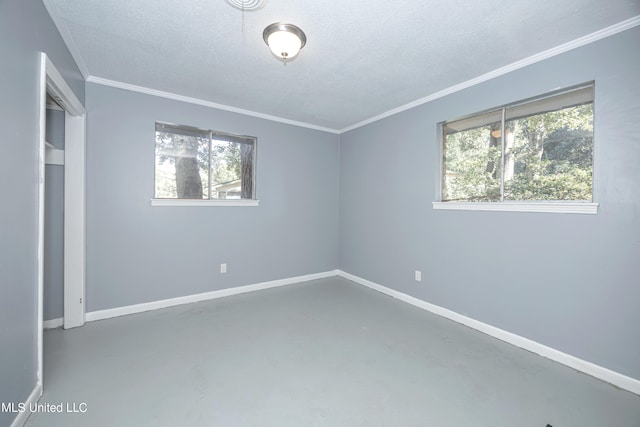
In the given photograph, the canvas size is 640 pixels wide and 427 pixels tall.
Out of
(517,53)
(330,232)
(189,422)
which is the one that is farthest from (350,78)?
(189,422)

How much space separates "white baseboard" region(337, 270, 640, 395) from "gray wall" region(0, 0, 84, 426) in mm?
3398

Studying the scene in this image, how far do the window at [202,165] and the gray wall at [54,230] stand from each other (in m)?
0.82

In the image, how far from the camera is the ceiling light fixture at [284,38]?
1.93 meters

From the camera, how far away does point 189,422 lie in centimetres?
154

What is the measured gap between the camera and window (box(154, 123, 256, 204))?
3225 millimetres

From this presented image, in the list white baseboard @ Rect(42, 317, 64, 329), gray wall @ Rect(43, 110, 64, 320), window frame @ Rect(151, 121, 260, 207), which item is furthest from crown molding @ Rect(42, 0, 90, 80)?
white baseboard @ Rect(42, 317, 64, 329)

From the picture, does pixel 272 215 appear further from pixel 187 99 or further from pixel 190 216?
pixel 187 99

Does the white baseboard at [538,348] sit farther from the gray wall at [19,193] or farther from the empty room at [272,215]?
the gray wall at [19,193]

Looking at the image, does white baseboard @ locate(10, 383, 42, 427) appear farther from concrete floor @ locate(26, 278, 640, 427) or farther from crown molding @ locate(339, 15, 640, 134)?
crown molding @ locate(339, 15, 640, 134)

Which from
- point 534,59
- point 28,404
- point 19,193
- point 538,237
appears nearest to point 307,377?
point 28,404

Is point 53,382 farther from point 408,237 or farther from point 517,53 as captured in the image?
point 517,53

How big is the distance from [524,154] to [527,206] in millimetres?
496

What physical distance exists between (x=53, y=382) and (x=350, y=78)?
3.43 m

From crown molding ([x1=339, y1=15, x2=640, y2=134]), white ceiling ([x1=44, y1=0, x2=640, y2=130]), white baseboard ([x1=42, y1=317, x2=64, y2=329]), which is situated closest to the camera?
white ceiling ([x1=44, y1=0, x2=640, y2=130])
